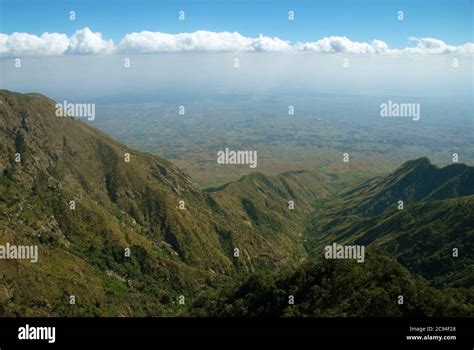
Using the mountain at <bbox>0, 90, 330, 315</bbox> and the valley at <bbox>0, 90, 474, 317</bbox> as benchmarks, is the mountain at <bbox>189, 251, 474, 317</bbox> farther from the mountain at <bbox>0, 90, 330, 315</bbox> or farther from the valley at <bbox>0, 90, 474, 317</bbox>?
the mountain at <bbox>0, 90, 330, 315</bbox>

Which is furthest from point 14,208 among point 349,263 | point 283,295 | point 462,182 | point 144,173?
point 462,182

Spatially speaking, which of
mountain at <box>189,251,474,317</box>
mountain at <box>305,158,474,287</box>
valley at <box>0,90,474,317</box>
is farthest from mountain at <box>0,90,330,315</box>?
mountain at <box>189,251,474,317</box>

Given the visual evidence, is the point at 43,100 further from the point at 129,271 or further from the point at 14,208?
the point at 129,271

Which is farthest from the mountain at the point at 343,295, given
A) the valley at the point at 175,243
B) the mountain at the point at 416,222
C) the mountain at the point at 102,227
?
the mountain at the point at 416,222

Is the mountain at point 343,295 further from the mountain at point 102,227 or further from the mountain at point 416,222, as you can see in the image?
the mountain at point 416,222

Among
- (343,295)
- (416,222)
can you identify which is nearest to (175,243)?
(416,222)

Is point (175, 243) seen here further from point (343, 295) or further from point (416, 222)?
point (343, 295)
